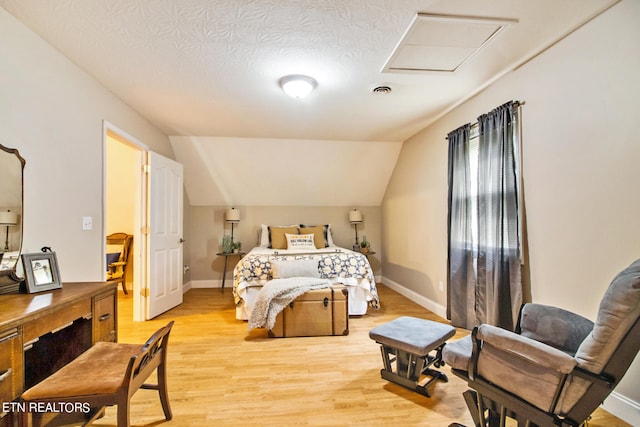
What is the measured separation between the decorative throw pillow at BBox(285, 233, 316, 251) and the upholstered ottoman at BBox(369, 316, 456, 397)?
2550 mm

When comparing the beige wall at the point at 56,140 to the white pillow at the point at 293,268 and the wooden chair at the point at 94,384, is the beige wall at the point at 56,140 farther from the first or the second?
the white pillow at the point at 293,268

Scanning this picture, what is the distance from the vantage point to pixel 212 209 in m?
5.32

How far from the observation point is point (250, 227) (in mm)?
5395

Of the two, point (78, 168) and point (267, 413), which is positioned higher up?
point (78, 168)

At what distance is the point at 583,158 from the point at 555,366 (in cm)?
145

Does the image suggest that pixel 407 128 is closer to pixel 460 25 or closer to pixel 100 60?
pixel 460 25

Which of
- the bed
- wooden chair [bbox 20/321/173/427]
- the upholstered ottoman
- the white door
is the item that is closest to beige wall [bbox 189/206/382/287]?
the white door

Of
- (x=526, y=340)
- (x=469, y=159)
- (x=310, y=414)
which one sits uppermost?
(x=469, y=159)

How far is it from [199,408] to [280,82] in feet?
→ 8.38

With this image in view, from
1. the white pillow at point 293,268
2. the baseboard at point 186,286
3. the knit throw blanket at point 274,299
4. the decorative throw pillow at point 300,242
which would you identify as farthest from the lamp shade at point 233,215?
the knit throw blanket at point 274,299

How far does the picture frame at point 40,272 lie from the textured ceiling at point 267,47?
4.74 ft

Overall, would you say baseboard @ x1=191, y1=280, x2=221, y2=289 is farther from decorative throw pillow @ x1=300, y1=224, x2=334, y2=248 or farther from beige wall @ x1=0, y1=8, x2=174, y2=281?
beige wall @ x1=0, y1=8, x2=174, y2=281

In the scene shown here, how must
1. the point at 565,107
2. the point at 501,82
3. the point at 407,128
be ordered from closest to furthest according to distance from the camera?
the point at 565,107
the point at 501,82
the point at 407,128

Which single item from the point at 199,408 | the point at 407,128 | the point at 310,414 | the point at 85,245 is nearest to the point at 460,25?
the point at 407,128
